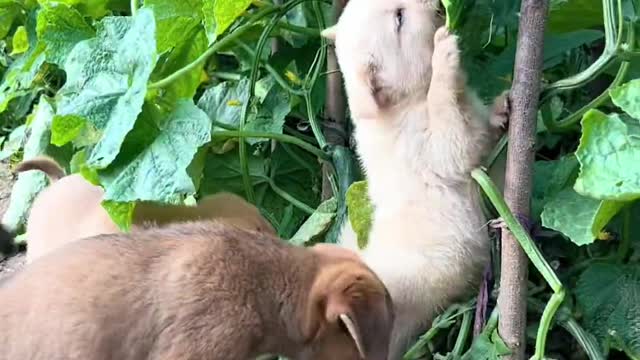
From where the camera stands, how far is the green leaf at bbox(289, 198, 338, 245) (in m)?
2.64

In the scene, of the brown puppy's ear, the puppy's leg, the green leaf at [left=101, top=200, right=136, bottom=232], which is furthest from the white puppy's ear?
the brown puppy's ear

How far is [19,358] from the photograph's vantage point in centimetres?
194

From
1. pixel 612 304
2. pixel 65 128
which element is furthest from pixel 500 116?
pixel 65 128

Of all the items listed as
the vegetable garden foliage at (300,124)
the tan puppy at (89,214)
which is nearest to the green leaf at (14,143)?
the vegetable garden foliage at (300,124)

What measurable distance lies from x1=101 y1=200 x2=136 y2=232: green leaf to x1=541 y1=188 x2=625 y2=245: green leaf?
3.05ft

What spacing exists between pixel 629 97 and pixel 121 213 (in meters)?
1.14

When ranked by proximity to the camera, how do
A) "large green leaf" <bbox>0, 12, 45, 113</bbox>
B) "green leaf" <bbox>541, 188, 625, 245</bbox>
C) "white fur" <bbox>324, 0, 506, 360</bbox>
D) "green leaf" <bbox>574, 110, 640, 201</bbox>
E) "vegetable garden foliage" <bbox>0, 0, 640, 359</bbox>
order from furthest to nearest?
"large green leaf" <bbox>0, 12, 45, 113</bbox>, "white fur" <bbox>324, 0, 506, 360</bbox>, "vegetable garden foliage" <bbox>0, 0, 640, 359</bbox>, "green leaf" <bbox>541, 188, 625, 245</bbox>, "green leaf" <bbox>574, 110, 640, 201</bbox>

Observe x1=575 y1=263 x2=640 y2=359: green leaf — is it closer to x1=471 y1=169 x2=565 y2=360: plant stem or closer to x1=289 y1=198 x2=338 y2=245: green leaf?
x1=471 y1=169 x2=565 y2=360: plant stem

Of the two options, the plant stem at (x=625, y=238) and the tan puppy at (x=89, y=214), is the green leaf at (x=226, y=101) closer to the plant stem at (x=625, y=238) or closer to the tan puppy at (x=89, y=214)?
the tan puppy at (x=89, y=214)

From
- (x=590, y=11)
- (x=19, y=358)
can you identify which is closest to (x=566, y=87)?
(x=590, y=11)

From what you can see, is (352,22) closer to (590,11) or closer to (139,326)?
(590,11)

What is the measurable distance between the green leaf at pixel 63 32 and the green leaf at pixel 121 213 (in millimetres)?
415

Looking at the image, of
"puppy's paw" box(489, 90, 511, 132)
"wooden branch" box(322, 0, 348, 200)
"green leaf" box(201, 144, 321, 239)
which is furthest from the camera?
"green leaf" box(201, 144, 321, 239)

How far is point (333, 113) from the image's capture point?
110 inches
